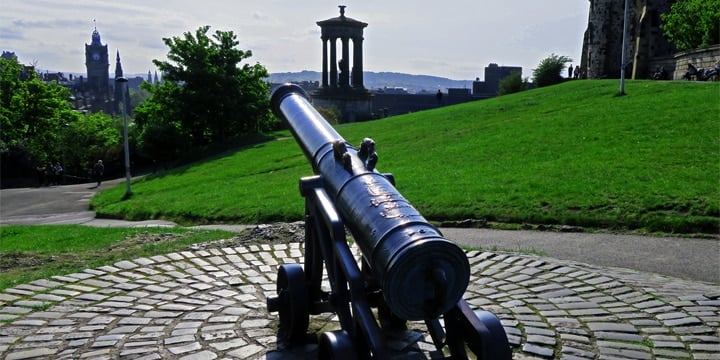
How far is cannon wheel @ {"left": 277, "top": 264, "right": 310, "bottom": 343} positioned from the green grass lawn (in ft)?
11.5

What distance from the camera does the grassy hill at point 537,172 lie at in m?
10.9

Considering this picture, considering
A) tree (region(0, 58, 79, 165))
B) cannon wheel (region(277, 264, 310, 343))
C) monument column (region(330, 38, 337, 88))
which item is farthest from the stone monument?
cannon wheel (region(277, 264, 310, 343))

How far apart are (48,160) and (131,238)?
37.5 meters

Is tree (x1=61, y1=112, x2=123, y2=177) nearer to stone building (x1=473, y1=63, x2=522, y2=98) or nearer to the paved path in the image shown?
the paved path

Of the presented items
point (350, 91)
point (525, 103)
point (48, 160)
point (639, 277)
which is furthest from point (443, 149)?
point (48, 160)

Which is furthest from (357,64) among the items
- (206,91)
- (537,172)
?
(537,172)

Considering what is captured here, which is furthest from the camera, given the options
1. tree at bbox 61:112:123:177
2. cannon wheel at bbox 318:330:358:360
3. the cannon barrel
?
tree at bbox 61:112:123:177

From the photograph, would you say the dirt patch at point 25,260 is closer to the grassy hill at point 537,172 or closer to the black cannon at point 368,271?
the black cannon at point 368,271

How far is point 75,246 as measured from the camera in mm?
10578

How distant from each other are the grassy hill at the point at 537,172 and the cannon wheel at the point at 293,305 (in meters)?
6.44

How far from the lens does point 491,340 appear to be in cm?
393

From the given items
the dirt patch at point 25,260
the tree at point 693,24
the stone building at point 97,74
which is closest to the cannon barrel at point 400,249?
the dirt patch at point 25,260

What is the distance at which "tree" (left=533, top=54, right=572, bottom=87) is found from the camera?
4872 cm

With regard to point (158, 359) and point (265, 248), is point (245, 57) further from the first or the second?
point (158, 359)
